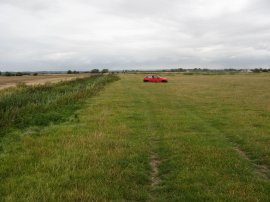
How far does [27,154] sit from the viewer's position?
9438 mm

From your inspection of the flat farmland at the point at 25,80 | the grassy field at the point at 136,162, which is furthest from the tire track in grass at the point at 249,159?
the flat farmland at the point at 25,80

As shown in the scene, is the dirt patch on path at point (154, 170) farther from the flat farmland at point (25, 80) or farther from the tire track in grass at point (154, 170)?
the flat farmland at point (25, 80)

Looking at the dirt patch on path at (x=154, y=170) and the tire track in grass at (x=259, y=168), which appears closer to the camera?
the dirt patch on path at (x=154, y=170)

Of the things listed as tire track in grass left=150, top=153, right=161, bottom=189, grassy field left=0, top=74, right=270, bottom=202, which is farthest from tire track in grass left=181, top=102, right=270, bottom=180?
tire track in grass left=150, top=153, right=161, bottom=189

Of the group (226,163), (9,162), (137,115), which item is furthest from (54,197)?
(137,115)

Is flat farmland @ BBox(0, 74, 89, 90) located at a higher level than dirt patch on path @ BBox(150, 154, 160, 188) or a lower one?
lower

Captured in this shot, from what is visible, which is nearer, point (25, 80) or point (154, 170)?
point (154, 170)

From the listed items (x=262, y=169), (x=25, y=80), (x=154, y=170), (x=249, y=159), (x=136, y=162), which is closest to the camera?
(x=154, y=170)

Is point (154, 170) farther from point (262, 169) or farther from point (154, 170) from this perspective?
point (262, 169)

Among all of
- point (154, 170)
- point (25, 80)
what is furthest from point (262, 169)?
point (25, 80)

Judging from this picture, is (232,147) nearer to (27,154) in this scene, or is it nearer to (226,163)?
(226,163)

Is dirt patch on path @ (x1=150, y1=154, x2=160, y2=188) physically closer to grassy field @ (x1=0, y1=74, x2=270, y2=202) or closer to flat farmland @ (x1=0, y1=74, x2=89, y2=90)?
grassy field @ (x1=0, y1=74, x2=270, y2=202)

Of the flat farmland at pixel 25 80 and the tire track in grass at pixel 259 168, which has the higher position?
the tire track in grass at pixel 259 168

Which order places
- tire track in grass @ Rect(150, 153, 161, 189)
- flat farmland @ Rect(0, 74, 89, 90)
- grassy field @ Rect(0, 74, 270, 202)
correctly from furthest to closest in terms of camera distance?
flat farmland @ Rect(0, 74, 89, 90), tire track in grass @ Rect(150, 153, 161, 189), grassy field @ Rect(0, 74, 270, 202)
